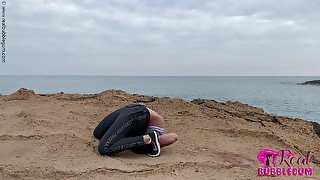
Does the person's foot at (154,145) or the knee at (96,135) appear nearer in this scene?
the person's foot at (154,145)

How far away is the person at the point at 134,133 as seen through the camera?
5.03 metres

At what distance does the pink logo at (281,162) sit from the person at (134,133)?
1328 mm

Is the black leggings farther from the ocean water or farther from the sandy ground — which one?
the ocean water

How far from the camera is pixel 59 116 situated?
668cm

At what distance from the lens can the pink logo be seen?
16.0 feet

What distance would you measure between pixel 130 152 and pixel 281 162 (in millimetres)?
2204

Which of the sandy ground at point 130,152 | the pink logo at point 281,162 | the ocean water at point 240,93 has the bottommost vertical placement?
the ocean water at point 240,93

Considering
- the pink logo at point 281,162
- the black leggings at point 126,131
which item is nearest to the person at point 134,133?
the black leggings at point 126,131

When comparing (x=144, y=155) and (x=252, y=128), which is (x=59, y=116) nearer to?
(x=144, y=155)

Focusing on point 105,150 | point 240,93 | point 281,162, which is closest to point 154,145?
point 105,150

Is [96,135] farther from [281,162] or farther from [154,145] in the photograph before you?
[281,162]

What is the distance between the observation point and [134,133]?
17.4 feet

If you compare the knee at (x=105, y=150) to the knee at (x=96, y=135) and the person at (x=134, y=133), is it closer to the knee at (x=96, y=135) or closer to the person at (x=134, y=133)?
the person at (x=134, y=133)

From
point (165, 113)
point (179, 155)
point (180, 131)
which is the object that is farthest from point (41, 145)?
point (165, 113)
